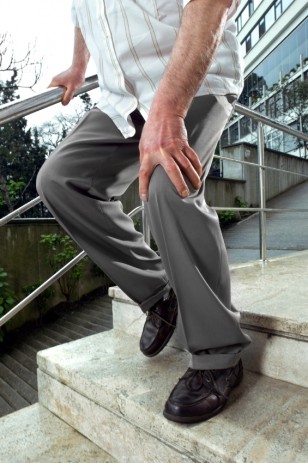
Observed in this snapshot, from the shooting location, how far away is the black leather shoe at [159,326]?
0.98 m

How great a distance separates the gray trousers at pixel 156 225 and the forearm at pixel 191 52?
120 millimetres

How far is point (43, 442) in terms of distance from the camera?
88cm

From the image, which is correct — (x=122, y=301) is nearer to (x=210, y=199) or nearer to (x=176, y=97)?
(x=176, y=97)

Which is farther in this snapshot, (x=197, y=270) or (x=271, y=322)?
(x=271, y=322)

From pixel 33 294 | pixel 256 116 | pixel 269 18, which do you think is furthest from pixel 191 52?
pixel 269 18

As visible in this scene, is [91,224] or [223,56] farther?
[91,224]

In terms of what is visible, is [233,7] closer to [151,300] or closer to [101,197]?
[101,197]

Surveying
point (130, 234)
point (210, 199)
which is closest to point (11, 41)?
point (210, 199)

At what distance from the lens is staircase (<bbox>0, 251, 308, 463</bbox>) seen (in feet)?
2.19

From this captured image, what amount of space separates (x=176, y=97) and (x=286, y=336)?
0.60 metres

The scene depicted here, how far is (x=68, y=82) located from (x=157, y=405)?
1015mm

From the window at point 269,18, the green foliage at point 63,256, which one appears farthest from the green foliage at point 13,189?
the window at point 269,18

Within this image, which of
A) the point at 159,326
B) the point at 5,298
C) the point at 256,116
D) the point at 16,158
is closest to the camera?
the point at 159,326

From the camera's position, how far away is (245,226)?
647 centimetres
